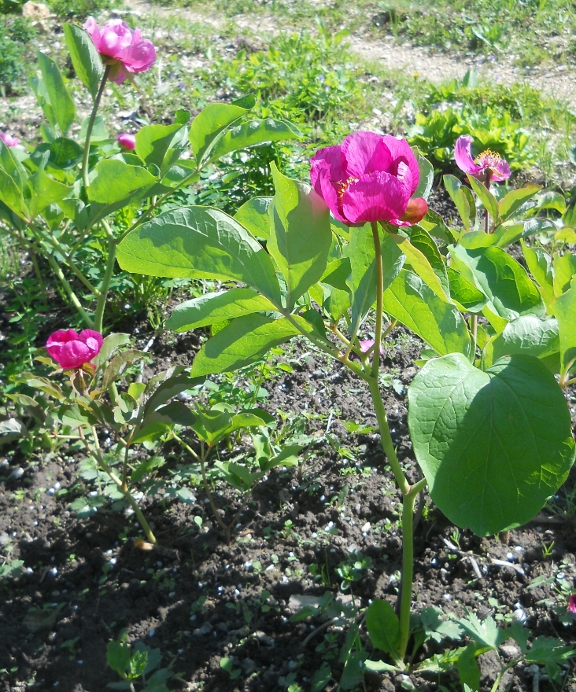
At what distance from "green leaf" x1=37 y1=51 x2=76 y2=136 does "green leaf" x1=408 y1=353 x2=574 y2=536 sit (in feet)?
4.54

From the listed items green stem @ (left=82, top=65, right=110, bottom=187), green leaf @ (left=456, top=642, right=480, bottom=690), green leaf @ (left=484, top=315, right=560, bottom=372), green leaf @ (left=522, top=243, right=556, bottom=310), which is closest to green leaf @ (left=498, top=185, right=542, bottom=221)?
green leaf @ (left=522, top=243, right=556, bottom=310)

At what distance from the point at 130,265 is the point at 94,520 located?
106 cm

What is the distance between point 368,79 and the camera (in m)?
4.64

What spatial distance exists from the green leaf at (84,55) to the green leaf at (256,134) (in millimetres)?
347

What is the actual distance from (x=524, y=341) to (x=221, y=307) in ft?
1.51

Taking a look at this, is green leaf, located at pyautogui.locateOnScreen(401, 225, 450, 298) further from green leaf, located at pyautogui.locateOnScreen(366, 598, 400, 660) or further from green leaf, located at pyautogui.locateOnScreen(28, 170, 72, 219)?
green leaf, located at pyautogui.locateOnScreen(28, 170, 72, 219)

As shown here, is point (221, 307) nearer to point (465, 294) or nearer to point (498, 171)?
point (465, 294)

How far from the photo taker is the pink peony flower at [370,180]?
2.86 ft

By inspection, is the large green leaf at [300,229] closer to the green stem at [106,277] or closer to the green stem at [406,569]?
the green stem at [406,569]

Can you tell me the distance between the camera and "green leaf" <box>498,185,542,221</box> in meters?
1.40

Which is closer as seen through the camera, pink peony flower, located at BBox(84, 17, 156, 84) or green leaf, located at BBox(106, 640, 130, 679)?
green leaf, located at BBox(106, 640, 130, 679)

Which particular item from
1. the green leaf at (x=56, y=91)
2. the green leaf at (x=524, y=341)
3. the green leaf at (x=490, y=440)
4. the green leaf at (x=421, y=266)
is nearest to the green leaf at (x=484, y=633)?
the green leaf at (x=490, y=440)

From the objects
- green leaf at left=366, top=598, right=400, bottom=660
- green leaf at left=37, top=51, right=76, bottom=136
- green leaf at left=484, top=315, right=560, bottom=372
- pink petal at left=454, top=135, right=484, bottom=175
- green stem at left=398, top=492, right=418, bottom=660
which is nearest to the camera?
green leaf at left=484, top=315, right=560, bottom=372

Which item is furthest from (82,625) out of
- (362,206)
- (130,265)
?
(362,206)
